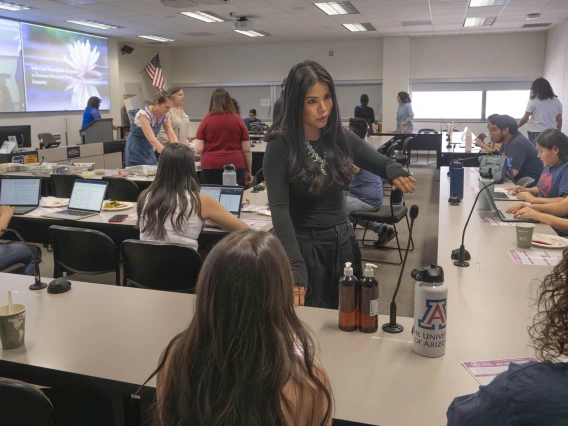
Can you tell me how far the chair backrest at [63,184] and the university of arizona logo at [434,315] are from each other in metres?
3.88

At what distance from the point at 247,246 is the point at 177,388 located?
297mm

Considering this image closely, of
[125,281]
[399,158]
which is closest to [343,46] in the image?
[399,158]

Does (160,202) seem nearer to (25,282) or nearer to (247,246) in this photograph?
(25,282)

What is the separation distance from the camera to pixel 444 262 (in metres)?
2.35

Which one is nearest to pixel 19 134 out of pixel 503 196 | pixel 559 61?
pixel 503 196

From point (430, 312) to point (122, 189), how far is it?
376 cm

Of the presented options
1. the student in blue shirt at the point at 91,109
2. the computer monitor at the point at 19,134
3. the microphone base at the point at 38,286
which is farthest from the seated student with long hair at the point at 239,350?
the student in blue shirt at the point at 91,109

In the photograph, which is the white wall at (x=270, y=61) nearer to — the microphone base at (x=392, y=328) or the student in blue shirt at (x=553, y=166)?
the student in blue shirt at (x=553, y=166)

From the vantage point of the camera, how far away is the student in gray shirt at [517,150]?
15.0 ft

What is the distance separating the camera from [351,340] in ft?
5.07

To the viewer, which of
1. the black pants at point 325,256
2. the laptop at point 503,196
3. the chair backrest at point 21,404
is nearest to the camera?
the chair backrest at point 21,404

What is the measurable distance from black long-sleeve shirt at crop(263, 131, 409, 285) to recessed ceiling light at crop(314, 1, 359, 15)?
6.68 meters

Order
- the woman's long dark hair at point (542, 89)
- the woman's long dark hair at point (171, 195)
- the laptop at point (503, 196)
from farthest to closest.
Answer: the woman's long dark hair at point (542, 89) → the laptop at point (503, 196) → the woman's long dark hair at point (171, 195)

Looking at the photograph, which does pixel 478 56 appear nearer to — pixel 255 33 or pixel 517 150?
pixel 255 33
